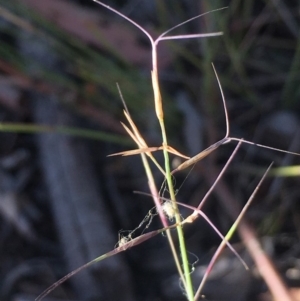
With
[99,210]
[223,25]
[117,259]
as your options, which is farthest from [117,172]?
[223,25]

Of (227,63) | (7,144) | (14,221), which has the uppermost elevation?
(227,63)

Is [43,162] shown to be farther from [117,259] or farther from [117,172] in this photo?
[117,259]

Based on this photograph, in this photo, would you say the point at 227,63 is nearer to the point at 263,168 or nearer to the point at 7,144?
the point at 263,168

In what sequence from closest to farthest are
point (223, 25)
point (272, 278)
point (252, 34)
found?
point (272, 278)
point (223, 25)
point (252, 34)

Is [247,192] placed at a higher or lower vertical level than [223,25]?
lower

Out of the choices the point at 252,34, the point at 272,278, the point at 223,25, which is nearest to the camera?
the point at 272,278

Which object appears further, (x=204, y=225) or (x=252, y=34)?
(x=252, y=34)
